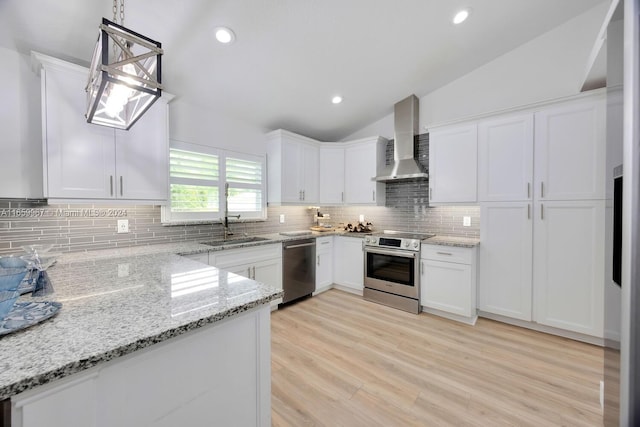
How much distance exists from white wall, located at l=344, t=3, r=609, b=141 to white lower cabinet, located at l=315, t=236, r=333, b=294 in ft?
7.26

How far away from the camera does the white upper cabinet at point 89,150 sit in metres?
1.82

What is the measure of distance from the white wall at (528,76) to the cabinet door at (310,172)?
1721mm

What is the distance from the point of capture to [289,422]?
156 cm

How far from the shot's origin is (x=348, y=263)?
3789 mm

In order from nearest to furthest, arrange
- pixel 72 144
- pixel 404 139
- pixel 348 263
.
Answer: pixel 72 144 → pixel 404 139 → pixel 348 263

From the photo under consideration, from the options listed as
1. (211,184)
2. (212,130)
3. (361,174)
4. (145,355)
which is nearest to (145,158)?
(211,184)

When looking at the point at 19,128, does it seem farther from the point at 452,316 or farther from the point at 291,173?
the point at 452,316

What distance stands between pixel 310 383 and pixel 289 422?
35 cm

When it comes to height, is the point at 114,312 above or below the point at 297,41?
below

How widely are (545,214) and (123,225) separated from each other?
413 cm

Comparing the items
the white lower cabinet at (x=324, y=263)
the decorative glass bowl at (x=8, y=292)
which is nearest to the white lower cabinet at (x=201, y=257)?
the decorative glass bowl at (x=8, y=292)

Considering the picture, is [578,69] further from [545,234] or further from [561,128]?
[545,234]

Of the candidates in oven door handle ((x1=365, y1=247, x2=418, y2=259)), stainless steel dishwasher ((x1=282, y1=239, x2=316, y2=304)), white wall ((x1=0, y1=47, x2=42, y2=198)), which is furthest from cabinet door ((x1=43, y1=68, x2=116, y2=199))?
oven door handle ((x1=365, y1=247, x2=418, y2=259))

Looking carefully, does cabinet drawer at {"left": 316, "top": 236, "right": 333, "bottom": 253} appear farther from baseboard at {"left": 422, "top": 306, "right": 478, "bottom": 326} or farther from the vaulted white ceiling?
the vaulted white ceiling
